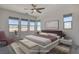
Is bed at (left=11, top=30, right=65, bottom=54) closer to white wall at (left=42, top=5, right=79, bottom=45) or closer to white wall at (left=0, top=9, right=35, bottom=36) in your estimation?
white wall at (left=42, top=5, right=79, bottom=45)

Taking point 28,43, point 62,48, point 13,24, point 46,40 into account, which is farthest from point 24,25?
point 62,48

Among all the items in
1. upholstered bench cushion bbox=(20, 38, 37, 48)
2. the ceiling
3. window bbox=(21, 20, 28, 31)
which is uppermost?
the ceiling

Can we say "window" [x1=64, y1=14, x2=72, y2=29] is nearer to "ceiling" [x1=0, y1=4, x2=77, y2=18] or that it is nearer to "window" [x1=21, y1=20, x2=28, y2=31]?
"ceiling" [x1=0, y1=4, x2=77, y2=18]

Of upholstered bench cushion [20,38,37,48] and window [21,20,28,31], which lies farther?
window [21,20,28,31]

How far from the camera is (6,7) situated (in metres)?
1.80

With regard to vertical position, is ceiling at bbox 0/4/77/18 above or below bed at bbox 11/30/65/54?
above

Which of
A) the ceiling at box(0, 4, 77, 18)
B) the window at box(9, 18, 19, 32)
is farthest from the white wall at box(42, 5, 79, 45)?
the window at box(9, 18, 19, 32)

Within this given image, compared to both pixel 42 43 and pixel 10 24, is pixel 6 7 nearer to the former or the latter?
pixel 10 24

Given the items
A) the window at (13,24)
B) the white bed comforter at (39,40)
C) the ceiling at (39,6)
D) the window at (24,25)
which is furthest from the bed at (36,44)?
the ceiling at (39,6)

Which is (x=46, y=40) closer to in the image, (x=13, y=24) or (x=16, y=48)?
(x=16, y=48)
